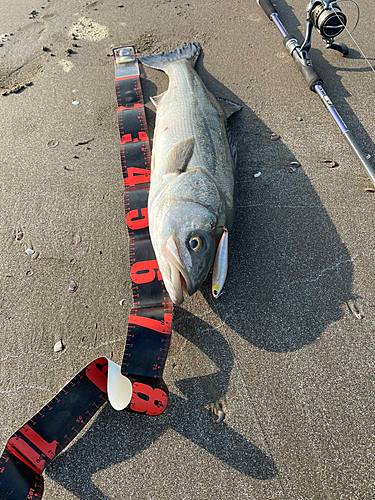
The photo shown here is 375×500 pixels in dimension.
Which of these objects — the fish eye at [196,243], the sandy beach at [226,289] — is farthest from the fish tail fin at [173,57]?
the fish eye at [196,243]

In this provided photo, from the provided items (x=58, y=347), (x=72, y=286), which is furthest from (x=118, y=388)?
(x=72, y=286)

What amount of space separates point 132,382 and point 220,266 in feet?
3.64

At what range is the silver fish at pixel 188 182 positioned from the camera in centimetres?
240

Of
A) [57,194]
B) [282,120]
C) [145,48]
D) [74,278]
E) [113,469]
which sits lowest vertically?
[113,469]

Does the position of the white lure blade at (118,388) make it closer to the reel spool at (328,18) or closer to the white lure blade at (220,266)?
the white lure blade at (220,266)

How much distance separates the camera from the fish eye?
2391 millimetres

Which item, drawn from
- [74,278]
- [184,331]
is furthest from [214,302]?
[74,278]

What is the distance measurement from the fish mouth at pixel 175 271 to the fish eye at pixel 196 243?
0.11m

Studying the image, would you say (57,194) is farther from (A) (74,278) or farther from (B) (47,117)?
(B) (47,117)

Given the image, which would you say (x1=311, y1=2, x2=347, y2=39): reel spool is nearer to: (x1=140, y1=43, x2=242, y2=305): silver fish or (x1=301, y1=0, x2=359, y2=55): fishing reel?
(x1=301, y1=0, x2=359, y2=55): fishing reel

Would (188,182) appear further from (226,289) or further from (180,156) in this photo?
(226,289)

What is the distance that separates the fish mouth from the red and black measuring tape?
0.35 meters

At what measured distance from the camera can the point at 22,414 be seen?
7.61ft

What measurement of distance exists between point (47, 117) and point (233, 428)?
423 cm
